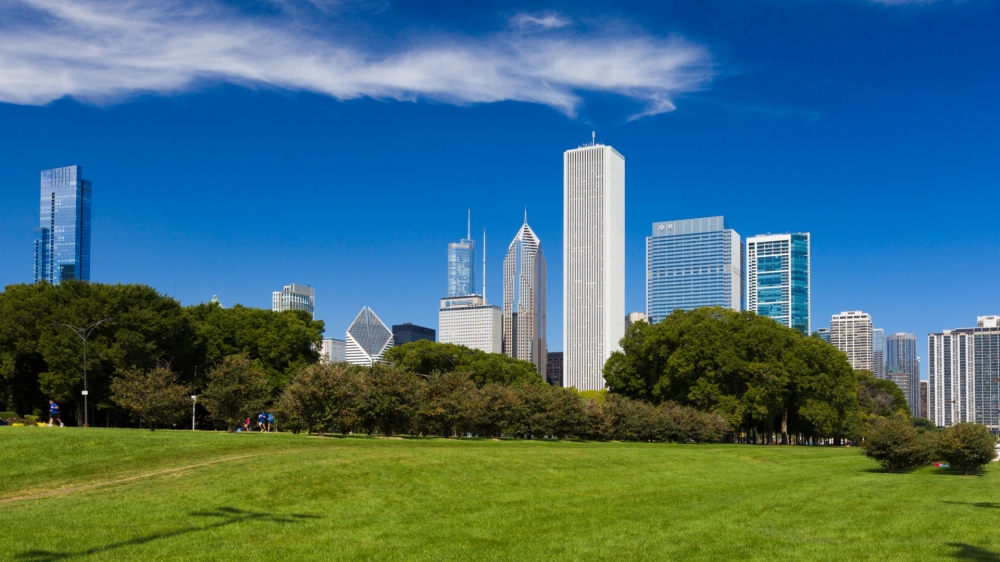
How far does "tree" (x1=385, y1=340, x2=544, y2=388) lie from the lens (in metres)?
109

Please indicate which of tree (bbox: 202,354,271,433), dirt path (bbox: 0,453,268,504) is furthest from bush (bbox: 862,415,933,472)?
dirt path (bbox: 0,453,268,504)

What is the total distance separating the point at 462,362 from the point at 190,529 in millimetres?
96047

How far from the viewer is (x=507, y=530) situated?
1675cm

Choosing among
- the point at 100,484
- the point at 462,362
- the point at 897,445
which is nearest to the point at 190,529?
the point at 100,484

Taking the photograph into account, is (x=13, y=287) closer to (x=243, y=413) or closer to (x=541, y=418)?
(x=243, y=413)

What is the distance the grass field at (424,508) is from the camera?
14.4m

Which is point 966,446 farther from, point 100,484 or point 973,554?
point 100,484

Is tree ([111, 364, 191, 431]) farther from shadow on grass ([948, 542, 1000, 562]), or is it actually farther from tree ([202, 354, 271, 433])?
shadow on grass ([948, 542, 1000, 562])

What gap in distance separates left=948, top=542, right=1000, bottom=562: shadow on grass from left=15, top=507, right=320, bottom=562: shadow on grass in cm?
1198

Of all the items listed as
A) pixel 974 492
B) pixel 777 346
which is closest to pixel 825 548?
pixel 974 492

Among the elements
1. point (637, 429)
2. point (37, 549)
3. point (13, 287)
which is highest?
point (13, 287)

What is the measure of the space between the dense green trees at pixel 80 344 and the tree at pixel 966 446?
39868 mm

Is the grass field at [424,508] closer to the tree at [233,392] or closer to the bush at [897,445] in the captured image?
the bush at [897,445]

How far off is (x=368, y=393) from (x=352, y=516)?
25205mm
